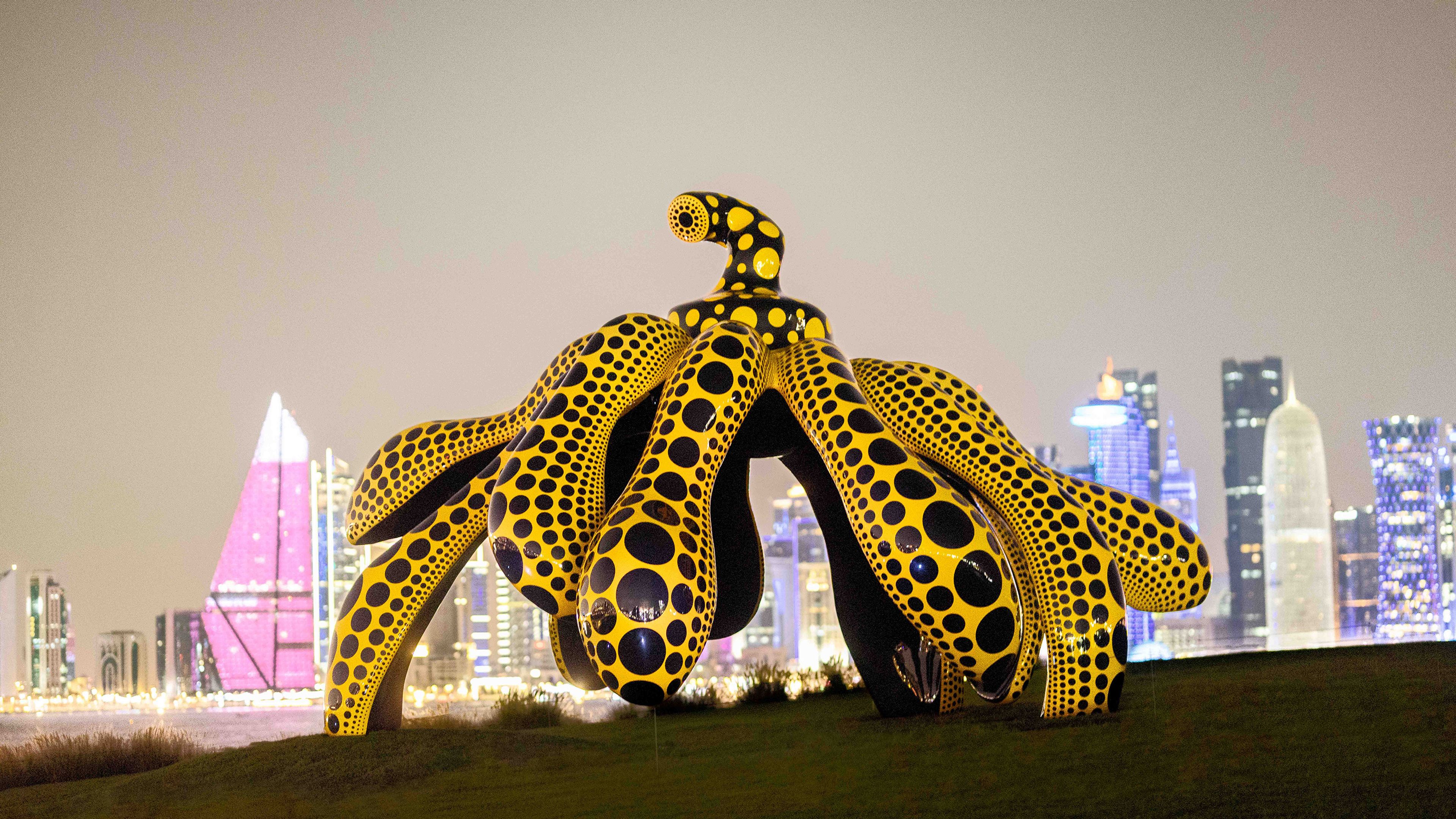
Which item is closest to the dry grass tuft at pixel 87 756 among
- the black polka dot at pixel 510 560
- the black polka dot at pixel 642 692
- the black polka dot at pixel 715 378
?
the black polka dot at pixel 510 560

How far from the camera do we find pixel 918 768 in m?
9.16

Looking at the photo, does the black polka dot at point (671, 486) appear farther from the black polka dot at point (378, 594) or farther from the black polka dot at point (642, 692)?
the black polka dot at point (378, 594)

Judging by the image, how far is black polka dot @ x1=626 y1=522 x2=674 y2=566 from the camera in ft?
28.2

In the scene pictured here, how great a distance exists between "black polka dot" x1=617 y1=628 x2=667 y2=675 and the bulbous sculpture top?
394cm

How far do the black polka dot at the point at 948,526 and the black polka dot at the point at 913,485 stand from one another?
4.4 inches

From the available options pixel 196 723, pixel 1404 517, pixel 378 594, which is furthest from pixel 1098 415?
pixel 378 594

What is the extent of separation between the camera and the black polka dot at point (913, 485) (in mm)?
9500

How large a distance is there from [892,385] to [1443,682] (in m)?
5.32

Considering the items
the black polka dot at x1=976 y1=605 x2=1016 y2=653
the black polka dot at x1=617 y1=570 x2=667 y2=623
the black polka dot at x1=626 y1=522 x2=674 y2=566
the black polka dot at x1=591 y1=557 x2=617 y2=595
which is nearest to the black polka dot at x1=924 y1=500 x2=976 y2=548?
the black polka dot at x1=976 y1=605 x2=1016 y2=653

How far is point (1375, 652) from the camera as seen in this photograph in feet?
50.4

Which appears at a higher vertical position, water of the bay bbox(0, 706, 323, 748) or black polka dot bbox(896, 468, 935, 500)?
black polka dot bbox(896, 468, 935, 500)

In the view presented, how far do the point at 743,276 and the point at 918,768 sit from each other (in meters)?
5.08

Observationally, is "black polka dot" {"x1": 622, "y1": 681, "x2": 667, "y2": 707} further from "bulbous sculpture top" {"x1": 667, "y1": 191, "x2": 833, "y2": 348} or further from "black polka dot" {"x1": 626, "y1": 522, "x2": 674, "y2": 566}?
"bulbous sculpture top" {"x1": 667, "y1": 191, "x2": 833, "y2": 348}

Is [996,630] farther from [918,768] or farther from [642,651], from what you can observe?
[642,651]
